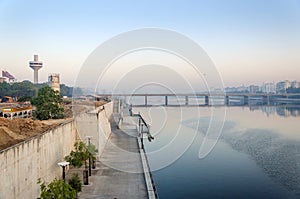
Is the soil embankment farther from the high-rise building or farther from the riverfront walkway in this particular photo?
the high-rise building

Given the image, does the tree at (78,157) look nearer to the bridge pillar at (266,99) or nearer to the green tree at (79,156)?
the green tree at (79,156)

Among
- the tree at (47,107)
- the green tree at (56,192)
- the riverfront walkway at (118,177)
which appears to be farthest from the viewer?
the tree at (47,107)

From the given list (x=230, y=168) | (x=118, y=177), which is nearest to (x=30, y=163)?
(x=118, y=177)

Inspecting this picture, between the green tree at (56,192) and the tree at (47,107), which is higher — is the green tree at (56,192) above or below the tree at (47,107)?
below

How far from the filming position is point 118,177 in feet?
23.9

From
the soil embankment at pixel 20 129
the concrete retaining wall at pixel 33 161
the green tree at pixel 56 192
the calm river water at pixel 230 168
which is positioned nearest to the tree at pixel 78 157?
the concrete retaining wall at pixel 33 161

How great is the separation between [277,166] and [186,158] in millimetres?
3512

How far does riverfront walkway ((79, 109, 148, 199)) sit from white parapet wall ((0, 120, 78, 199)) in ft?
2.95

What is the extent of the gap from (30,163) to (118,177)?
2.82 m

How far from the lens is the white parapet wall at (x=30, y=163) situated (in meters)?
3.87

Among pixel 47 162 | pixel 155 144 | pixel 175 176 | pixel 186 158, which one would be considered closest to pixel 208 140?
pixel 155 144

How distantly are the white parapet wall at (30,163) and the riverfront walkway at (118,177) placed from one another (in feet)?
2.95

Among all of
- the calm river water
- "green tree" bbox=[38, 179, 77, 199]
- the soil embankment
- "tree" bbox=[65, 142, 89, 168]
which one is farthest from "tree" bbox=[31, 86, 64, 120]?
"green tree" bbox=[38, 179, 77, 199]

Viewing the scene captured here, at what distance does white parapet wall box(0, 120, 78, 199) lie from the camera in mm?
3866
